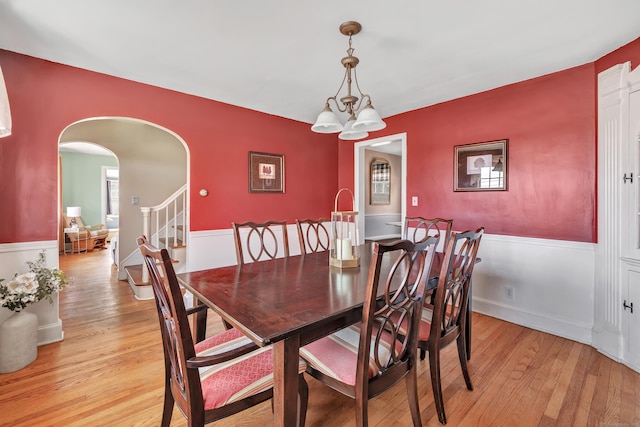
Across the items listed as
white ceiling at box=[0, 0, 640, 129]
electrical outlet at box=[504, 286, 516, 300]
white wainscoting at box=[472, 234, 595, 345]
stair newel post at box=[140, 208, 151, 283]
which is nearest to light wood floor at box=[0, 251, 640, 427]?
white wainscoting at box=[472, 234, 595, 345]

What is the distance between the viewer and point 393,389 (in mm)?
1858

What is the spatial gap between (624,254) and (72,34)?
432 cm

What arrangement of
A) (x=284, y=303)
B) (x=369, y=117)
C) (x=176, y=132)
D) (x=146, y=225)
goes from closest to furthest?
1. (x=284, y=303)
2. (x=369, y=117)
3. (x=176, y=132)
4. (x=146, y=225)

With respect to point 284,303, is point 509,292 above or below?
below

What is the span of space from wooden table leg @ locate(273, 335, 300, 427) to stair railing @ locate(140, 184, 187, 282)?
110 inches

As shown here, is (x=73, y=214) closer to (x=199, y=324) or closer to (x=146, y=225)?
(x=146, y=225)

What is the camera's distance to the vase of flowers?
1990 millimetres

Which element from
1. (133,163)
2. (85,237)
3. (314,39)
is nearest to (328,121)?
(314,39)

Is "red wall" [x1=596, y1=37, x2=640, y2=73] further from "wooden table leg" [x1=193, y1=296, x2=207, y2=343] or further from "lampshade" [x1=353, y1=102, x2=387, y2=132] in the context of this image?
"wooden table leg" [x1=193, y1=296, x2=207, y2=343]

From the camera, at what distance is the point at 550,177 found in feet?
8.61

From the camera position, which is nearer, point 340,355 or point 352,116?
point 340,355

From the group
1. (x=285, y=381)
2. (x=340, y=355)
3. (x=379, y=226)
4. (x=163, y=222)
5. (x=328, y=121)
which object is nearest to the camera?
(x=285, y=381)

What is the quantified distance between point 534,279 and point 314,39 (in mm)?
2866

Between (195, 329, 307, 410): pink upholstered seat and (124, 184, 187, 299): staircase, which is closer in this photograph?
(195, 329, 307, 410): pink upholstered seat
